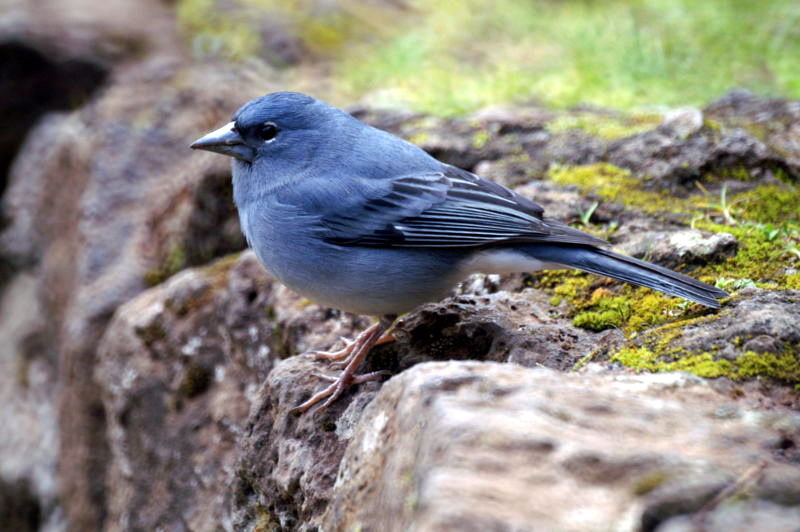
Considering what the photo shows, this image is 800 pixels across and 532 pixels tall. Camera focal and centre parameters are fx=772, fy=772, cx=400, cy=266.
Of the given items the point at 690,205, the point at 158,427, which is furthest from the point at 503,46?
the point at 158,427

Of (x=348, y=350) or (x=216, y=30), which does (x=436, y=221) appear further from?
(x=216, y=30)

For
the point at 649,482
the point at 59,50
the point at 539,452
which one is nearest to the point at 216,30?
the point at 59,50

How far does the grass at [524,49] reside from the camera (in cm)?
648

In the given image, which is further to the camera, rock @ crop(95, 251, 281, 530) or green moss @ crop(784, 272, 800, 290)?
rock @ crop(95, 251, 281, 530)

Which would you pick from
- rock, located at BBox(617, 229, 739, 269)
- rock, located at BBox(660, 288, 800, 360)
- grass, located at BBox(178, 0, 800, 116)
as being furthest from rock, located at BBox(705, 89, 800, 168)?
rock, located at BBox(660, 288, 800, 360)

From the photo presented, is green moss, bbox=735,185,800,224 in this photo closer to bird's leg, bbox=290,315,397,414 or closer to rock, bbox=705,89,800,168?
rock, bbox=705,89,800,168

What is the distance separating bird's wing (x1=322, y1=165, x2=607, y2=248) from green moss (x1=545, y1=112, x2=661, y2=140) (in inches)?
68.3

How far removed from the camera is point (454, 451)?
6.50ft

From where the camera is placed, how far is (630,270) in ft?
10.5

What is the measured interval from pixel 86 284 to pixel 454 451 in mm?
4802

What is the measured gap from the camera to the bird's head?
3809 mm

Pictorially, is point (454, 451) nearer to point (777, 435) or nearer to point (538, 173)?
point (777, 435)

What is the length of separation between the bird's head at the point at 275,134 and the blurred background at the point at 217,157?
0.97 metres

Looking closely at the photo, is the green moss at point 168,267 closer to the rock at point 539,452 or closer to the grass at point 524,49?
the grass at point 524,49
